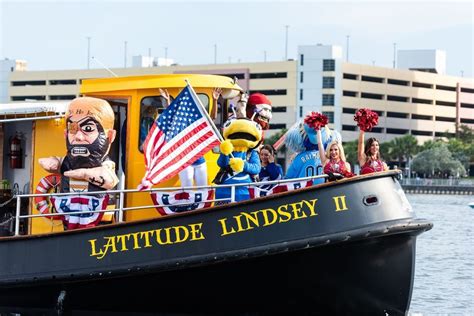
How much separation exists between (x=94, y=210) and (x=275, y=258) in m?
2.40

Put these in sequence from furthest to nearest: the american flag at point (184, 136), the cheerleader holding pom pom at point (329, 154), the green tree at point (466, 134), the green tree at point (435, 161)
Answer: the green tree at point (466, 134) → the green tree at point (435, 161) → the american flag at point (184, 136) → the cheerleader holding pom pom at point (329, 154)

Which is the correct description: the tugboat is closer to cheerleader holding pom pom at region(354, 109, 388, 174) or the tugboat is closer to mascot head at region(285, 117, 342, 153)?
cheerleader holding pom pom at region(354, 109, 388, 174)

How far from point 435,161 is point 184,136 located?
349 ft

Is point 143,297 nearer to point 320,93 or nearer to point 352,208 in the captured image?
point 352,208

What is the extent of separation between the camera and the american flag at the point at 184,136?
45.9 feet

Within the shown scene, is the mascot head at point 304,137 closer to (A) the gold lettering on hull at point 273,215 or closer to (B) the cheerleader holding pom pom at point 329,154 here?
(B) the cheerleader holding pom pom at point 329,154

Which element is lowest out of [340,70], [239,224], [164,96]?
[239,224]

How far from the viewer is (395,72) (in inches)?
5128

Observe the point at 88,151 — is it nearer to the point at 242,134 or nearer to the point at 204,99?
the point at 204,99

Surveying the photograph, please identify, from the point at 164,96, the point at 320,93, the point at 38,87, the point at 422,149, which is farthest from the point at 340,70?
the point at 164,96

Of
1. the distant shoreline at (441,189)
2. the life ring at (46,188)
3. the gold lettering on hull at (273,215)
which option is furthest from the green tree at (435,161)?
the gold lettering on hull at (273,215)

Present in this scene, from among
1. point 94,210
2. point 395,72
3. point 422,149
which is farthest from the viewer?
point 395,72

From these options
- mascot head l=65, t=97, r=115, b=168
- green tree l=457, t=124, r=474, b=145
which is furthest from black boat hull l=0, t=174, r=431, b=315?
green tree l=457, t=124, r=474, b=145

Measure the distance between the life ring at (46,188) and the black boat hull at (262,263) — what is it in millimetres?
737
